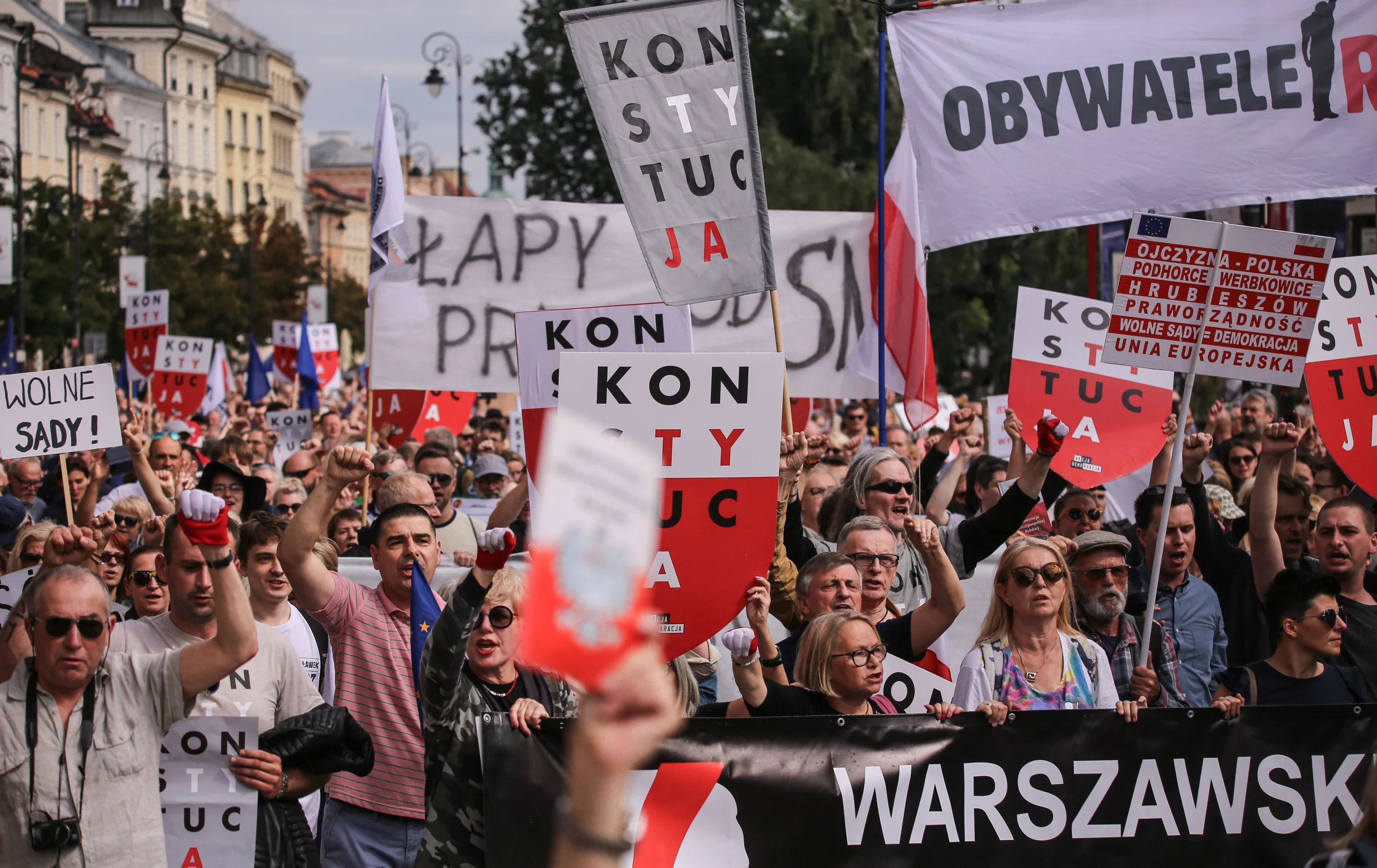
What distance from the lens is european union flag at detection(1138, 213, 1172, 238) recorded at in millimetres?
6188

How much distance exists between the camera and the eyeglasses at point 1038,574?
5.19m

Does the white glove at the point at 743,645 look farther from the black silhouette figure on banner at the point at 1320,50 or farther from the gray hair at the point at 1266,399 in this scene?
the gray hair at the point at 1266,399

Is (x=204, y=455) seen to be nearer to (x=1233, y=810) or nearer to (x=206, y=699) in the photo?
(x=206, y=699)

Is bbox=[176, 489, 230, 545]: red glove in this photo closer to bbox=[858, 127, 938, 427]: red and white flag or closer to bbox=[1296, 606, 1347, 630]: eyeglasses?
bbox=[1296, 606, 1347, 630]: eyeglasses

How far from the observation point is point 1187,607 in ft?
21.1

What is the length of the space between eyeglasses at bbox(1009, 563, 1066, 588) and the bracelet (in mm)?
3624

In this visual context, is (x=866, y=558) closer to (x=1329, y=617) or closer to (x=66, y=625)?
(x=1329, y=617)

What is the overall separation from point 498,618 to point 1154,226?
10.0 feet

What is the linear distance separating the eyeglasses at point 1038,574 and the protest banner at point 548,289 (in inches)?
153

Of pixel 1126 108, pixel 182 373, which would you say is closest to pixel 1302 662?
pixel 1126 108

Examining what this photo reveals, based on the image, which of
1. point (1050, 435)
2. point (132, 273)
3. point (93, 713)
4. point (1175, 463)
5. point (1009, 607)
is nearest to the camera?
point (93, 713)

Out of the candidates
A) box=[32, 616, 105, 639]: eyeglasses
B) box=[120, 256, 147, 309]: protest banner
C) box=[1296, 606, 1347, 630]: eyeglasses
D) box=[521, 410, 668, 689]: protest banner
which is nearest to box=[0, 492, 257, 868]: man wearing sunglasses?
box=[32, 616, 105, 639]: eyeglasses

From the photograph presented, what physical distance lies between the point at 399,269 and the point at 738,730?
570 centimetres

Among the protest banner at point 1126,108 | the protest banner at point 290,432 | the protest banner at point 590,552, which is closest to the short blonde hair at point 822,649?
the protest banner at point 1126,108
